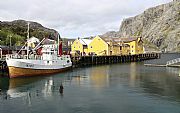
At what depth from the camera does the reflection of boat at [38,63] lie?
52.4 m

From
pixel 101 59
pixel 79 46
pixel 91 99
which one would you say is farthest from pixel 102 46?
pixel 91 99

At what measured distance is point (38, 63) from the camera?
57.2 metres

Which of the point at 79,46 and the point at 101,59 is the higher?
the point at 79,46

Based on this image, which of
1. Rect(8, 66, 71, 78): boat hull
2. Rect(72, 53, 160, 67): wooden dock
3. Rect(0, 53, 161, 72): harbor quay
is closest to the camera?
Rect(8, 66, 71, 78): boat hull

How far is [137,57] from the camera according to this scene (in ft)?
408

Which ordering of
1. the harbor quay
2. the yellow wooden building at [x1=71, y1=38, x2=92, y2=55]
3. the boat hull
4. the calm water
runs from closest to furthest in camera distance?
the calm water
the boat hull
the harbor quay
the yellow wooden building at [x1=71, y1=38, x2=92, y2=55]

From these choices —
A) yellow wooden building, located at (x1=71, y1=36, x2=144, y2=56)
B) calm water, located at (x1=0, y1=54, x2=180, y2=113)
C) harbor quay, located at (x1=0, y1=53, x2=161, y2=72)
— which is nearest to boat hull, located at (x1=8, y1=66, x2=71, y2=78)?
harbor quay, located at (x1=0, y1=53, x2=161, y2=72)

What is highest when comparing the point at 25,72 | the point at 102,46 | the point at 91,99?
the point at 102,46

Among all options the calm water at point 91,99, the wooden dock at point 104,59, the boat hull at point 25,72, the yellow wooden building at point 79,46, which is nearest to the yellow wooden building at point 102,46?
the yellow wooden building at point 79,46

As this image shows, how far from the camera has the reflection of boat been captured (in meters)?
52.4

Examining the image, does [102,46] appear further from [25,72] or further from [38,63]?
[25,72]

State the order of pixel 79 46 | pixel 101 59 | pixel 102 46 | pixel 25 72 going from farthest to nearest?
pixel 79 46 → pixel 102 46 → pixel 101 59 → pixel 25 72

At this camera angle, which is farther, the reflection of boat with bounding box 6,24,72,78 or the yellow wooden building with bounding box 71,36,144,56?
the yellow wooden building with bounding box 71,36,144,56

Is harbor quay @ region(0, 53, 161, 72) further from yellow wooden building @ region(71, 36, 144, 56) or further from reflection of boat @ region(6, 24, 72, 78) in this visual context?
reflection of boat @ region(6, 24, 72, 78)
